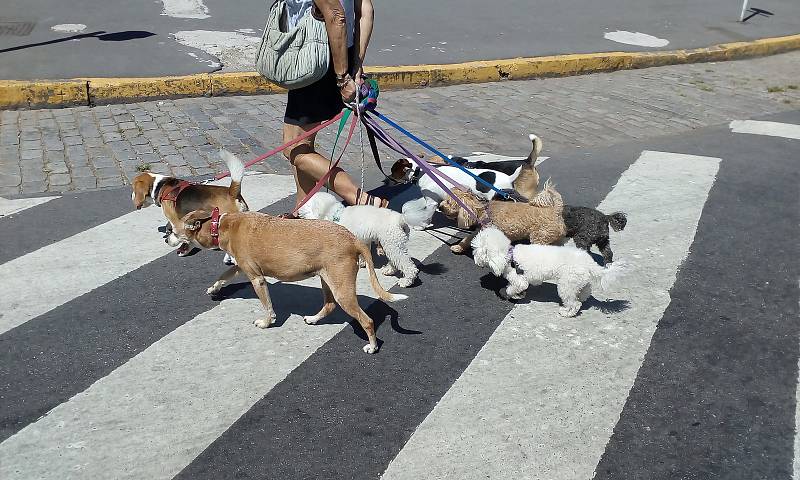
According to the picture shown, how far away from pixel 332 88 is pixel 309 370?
2.49 m

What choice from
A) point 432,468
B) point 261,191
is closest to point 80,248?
point 261,191

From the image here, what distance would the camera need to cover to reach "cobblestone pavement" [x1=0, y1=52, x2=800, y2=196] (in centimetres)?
777

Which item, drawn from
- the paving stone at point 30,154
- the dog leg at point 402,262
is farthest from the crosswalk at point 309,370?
the paving stone at point 30,154

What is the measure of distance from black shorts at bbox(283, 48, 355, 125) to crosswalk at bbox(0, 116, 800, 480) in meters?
1.32

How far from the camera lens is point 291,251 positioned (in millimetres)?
4684

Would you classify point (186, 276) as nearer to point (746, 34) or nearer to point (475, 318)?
point (475, 318)

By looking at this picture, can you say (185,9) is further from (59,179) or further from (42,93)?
(59,179)

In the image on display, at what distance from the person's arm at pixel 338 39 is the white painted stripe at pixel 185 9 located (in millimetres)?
7962

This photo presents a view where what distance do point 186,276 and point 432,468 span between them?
274cm

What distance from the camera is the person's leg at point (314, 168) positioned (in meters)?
6.00

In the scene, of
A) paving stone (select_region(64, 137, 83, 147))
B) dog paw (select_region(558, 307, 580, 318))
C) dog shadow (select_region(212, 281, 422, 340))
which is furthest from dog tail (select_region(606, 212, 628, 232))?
paving stone (select_region(64, 137, 83, 147))

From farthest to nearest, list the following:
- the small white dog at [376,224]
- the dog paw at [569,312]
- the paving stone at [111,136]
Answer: the paving stone at [111,136]
the small white dog at [376,224]
the dog paw at [569,312]

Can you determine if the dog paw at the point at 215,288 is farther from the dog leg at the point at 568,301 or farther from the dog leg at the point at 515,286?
the dog leg at the point at 568,301

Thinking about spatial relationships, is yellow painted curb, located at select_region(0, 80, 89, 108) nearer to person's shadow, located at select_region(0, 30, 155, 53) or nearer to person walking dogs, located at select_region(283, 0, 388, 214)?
person's shadow, located at select_region(0, 30, 155, 53)
